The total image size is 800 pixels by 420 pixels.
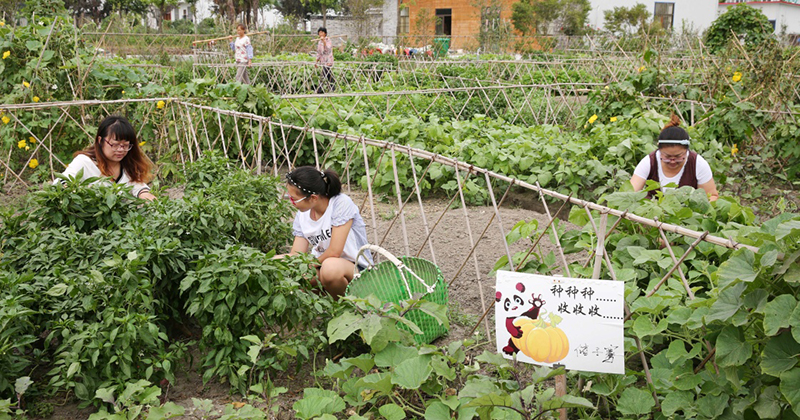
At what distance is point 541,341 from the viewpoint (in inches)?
93.4

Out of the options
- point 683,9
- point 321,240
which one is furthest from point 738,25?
point 683,9

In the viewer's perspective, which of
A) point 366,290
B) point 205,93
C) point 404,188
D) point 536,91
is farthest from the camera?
point 536,91

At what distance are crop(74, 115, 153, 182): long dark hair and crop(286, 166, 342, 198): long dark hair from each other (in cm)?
116

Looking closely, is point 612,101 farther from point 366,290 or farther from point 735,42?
point 366,290

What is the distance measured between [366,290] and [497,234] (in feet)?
6.72

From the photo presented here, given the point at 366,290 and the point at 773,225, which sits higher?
the point at 773,225

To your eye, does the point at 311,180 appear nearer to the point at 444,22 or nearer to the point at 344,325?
the point at 344,325

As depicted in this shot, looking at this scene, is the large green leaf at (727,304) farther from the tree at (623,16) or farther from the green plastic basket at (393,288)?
the tree at (623,16)

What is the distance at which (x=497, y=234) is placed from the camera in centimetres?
511

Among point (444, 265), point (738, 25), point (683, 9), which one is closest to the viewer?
point (444, 265)

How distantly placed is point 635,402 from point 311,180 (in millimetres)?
1960

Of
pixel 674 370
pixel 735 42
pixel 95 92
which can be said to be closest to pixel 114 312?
pixel 674 370

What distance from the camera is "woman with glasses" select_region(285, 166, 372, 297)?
11.7 feet

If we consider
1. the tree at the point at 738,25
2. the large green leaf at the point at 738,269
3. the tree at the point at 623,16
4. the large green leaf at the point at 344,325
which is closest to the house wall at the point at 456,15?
the tree at the point at 623,16
